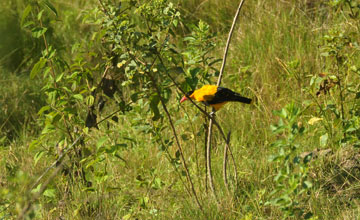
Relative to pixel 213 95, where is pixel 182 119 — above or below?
below

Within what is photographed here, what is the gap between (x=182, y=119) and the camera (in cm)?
332

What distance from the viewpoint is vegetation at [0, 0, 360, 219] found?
303 centimetres

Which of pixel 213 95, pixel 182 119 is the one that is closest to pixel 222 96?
pixel 213 95

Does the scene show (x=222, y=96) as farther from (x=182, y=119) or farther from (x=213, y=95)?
(x=182, y=119)

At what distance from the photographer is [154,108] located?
3.10m

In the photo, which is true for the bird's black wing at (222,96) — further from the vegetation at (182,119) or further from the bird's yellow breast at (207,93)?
the vegetation at (182,119)

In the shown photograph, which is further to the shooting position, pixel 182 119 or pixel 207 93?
pixel 182 119

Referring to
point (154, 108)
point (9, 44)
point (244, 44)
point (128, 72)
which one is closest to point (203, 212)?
point (154, 108)

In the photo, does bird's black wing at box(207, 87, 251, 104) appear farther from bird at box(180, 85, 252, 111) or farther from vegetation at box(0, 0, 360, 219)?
vegetation at box(0, 0, 360, 219)

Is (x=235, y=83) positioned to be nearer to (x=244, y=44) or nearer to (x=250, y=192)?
(x=244, y=44)

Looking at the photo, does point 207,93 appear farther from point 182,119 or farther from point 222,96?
point 182,119

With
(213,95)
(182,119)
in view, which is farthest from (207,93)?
(182,119)

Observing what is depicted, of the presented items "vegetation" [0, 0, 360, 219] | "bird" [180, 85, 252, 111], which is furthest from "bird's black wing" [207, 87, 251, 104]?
"vegetation" [0, 0, 360, 219]

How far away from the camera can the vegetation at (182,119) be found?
303cm
